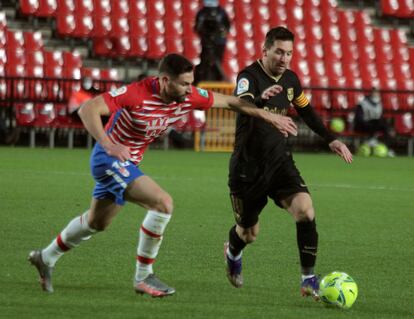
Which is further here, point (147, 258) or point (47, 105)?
point (47, 105)

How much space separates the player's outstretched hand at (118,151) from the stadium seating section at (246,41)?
54.2ft

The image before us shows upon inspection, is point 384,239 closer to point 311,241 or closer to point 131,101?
point 311,241

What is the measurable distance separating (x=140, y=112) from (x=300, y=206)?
4.08ft

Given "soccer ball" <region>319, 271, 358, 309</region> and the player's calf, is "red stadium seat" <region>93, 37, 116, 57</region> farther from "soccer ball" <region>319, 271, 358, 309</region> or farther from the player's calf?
"soccer ball" <region>319, 271, 358, 309</region>

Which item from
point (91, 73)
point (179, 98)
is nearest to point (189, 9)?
point (91, 73)

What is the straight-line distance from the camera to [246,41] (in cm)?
2628

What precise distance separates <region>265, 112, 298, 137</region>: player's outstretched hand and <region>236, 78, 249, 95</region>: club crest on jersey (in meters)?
0.49

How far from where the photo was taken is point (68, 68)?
956 inches

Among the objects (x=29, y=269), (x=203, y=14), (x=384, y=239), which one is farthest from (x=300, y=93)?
(x=203, y=14)

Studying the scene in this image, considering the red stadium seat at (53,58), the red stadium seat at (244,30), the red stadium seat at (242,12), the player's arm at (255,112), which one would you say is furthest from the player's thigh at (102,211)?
the red stadium seat at (242,12)

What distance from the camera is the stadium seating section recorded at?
24.2 m

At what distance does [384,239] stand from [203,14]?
13169mm

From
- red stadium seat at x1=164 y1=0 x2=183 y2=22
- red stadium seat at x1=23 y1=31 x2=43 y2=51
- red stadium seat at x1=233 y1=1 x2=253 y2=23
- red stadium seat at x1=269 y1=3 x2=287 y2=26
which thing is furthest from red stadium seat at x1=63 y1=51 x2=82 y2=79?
red stadium seat at x1=269 y1=3 x2=287 y2=26

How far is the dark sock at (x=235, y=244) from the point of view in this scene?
8008mm
